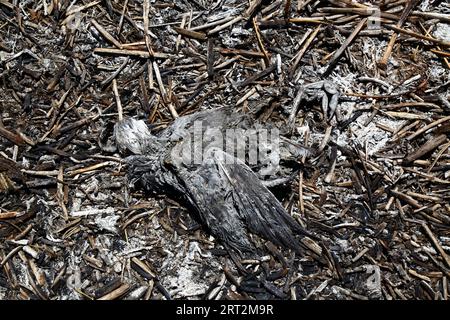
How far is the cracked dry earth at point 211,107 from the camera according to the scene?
1.49m

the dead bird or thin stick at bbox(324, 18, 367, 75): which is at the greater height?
thin stick at bbox(324, 18, 367, 75)

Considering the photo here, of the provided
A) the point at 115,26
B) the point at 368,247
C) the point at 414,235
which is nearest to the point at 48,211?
the point at 115,26

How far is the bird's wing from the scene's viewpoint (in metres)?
1.48

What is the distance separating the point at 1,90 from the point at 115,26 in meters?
0.48

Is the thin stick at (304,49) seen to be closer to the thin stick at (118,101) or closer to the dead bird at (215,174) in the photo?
the dead bird at (215,174)

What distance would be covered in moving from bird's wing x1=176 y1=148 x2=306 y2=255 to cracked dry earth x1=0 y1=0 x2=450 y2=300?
0.18 ft

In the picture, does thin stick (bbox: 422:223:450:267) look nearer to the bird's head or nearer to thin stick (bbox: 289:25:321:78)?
thin stick (bbox: 289:25:321:78)

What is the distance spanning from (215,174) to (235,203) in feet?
0.37

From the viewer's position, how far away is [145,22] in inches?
67.6

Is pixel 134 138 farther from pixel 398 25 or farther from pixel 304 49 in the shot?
pixel 398 25

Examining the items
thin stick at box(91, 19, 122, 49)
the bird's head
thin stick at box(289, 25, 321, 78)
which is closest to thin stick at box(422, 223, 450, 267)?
thin stick at box(289, 25, 321, 78)

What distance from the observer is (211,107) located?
1.65 m
